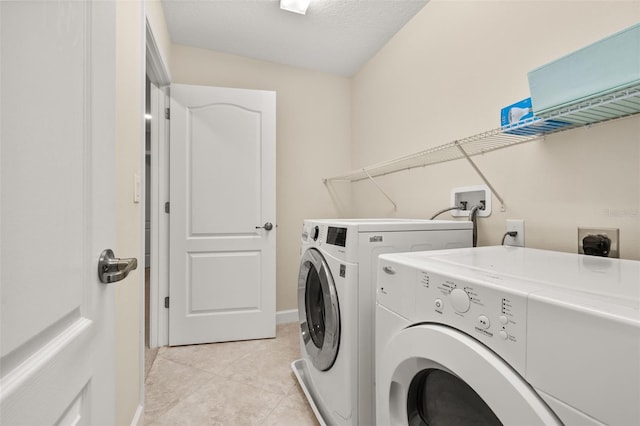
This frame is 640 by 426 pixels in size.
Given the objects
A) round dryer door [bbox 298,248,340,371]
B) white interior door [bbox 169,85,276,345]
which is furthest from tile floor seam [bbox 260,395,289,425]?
white interior door [bbox 169,85,276,345]

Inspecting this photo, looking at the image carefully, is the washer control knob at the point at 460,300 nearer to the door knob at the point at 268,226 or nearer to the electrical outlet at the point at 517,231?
the electrical outlet at the point at 517,231

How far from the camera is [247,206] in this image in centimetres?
237

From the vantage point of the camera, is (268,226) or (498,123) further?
(268,226)

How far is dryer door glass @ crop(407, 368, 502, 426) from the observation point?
2.04ft

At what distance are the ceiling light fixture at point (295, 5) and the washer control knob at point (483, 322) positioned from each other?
2121 millimetres

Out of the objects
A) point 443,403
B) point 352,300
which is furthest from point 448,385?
point 352,300

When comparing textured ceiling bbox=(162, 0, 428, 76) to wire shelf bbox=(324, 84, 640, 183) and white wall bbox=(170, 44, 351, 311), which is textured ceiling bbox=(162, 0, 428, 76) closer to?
white wall bbox=(170, 44, 351, 311)

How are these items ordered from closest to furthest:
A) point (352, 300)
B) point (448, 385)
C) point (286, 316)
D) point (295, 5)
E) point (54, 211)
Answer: point (54, 211)
point (448, 385)
point (352, 300)
point (295, 5)
point (286, 316)

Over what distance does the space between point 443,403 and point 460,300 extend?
0.31 meters

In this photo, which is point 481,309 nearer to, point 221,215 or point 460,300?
point 460,300

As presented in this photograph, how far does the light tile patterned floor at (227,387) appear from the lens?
4.80ft

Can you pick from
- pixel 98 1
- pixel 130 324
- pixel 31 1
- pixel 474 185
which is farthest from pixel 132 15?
pixel 474 185

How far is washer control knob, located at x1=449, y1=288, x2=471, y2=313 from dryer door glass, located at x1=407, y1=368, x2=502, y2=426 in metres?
0.18

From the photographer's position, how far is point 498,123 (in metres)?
1.41
